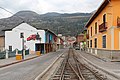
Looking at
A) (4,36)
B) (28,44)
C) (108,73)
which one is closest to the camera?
(108,73)

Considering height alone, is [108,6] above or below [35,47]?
above

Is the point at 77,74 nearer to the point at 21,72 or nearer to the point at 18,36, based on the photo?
the point at 21,72

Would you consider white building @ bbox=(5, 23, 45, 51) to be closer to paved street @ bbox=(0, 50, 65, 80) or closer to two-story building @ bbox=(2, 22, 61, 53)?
two-story building @ bbox=(2, 22, 61, 53)

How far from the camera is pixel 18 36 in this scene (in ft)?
180

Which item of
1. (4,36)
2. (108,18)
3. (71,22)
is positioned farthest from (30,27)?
(71,22)

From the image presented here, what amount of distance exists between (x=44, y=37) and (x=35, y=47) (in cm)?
309

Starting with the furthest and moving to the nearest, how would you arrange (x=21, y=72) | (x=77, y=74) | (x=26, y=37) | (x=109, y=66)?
1. (x=26, y=37)
2. (x=109, y=66)
3. (x=21, y=72)
4. (x=77, y=74)

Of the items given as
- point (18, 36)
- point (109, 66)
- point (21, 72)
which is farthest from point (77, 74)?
point (18, 36)

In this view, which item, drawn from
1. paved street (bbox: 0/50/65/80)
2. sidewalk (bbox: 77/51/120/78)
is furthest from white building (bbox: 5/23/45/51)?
paved street (bbox: 0/50/65/80)

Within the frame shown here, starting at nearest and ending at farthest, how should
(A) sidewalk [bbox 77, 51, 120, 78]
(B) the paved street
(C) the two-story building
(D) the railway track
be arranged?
1. (D) the railway track
2. (B) the paved street
3. (A) sidewalk [bbox 77, 51, 120, 78]
4. (C) the two-story building

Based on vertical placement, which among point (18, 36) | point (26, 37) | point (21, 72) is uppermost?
point (18, 36)

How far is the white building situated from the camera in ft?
178

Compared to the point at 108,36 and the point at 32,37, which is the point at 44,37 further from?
the point at 108,36

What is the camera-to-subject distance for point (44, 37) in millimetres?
54688
